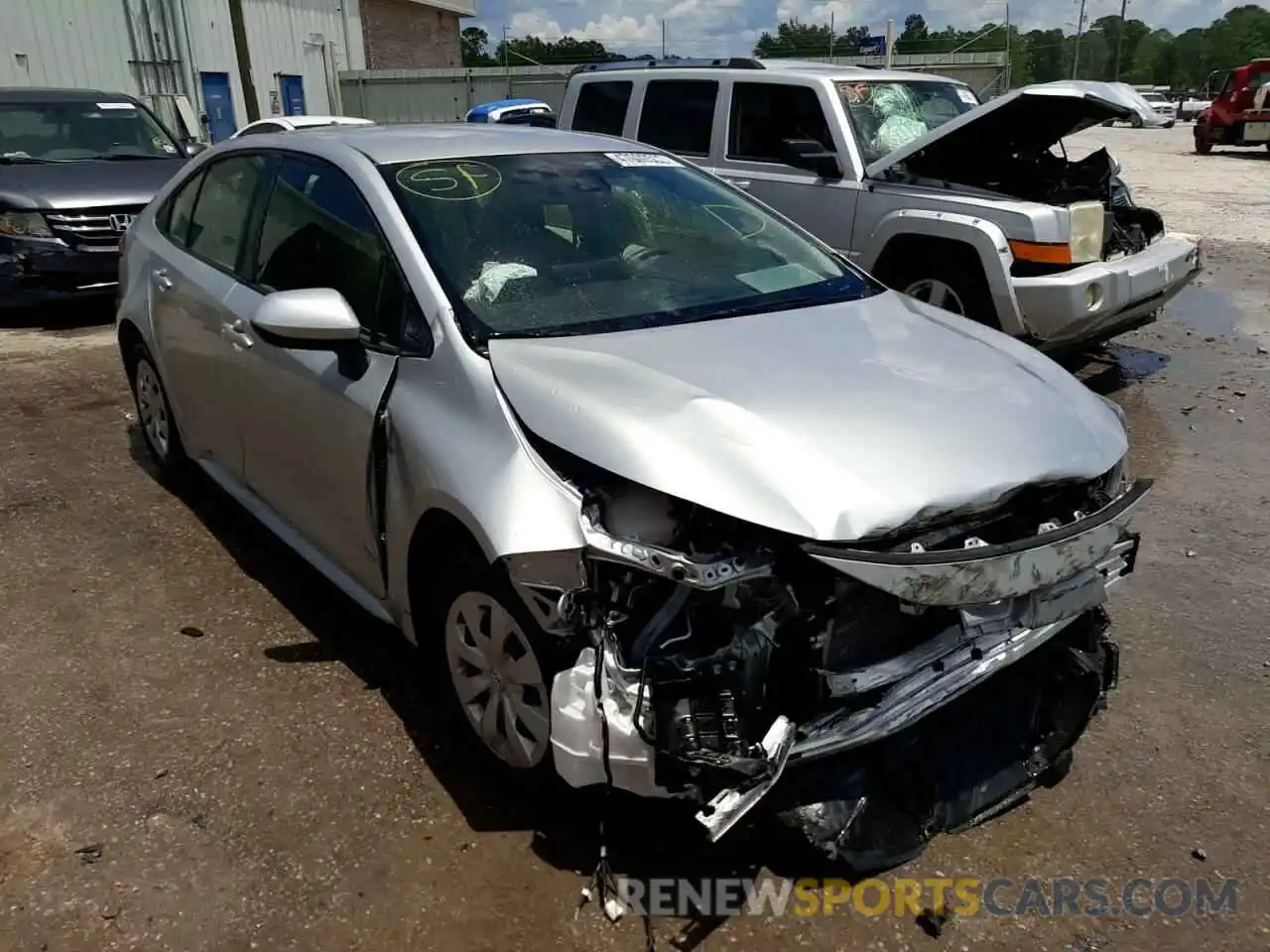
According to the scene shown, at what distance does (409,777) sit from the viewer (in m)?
3.02

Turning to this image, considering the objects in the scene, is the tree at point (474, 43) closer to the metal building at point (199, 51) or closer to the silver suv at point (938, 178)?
the metal building at point (199, 51)

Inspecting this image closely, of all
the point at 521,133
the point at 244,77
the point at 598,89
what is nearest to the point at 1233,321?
the point at 598,89

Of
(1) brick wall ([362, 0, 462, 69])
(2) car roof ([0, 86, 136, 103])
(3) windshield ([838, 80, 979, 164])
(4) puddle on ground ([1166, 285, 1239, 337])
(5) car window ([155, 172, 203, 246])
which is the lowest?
(4) puddle on ground ([1166, 285, 1239, 337])

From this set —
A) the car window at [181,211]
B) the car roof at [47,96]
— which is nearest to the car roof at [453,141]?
the car window at [181,211]

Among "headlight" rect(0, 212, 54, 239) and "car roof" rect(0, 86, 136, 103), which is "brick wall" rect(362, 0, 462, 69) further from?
"headlight" rect(0, 212, 54, 239)

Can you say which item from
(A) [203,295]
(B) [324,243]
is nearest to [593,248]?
(B) [324,243]

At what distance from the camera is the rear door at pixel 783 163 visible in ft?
22.3

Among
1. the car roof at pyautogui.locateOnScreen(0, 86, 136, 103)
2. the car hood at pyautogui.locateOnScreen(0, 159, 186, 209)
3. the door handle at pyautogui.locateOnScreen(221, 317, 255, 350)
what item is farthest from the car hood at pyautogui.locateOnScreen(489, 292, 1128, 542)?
the car roof at pyautogui.locateOnScreen(0, 86, 136, 103)

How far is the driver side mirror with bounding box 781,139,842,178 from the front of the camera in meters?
6.75

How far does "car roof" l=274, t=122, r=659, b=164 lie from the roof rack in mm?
3682

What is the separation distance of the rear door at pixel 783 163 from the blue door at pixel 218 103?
20.3 m

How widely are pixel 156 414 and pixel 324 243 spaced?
207 cm

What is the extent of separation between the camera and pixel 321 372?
3.23m

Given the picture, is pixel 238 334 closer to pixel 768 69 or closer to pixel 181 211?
pixel 181 211
